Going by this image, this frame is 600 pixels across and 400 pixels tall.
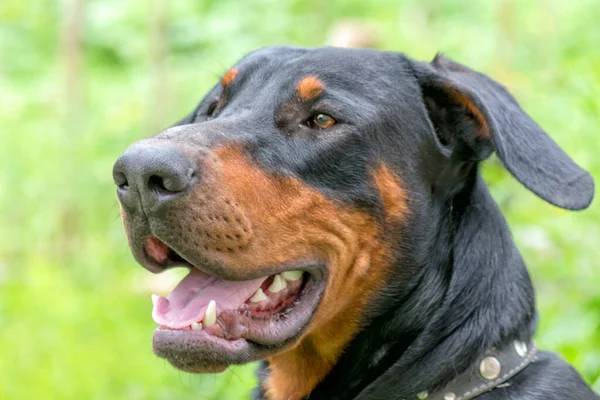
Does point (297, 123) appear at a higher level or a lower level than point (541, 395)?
higher

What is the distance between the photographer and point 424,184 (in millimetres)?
3506

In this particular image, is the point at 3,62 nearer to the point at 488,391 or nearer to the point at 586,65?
the point at 586,65

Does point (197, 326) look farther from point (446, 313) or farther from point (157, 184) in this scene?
point (446, 313)

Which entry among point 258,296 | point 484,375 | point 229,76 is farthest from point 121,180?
point 484,375

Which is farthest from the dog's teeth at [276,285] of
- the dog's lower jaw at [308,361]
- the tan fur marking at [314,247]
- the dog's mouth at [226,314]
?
the dog's lower jaw at [308,361]

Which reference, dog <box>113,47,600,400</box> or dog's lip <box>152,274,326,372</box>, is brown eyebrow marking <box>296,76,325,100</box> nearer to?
dog <box>113,47,600,400</box>

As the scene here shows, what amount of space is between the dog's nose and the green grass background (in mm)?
2031

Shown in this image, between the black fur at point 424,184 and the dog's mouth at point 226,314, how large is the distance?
33cm

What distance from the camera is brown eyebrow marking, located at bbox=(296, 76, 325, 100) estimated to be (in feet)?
11.3

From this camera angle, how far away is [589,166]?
4.56 m

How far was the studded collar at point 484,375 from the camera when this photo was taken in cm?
327

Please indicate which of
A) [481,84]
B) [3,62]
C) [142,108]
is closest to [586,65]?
[481,84]

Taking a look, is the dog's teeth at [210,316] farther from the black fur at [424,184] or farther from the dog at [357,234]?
the black fur at [424,184]

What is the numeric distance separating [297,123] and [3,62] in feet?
28.9
